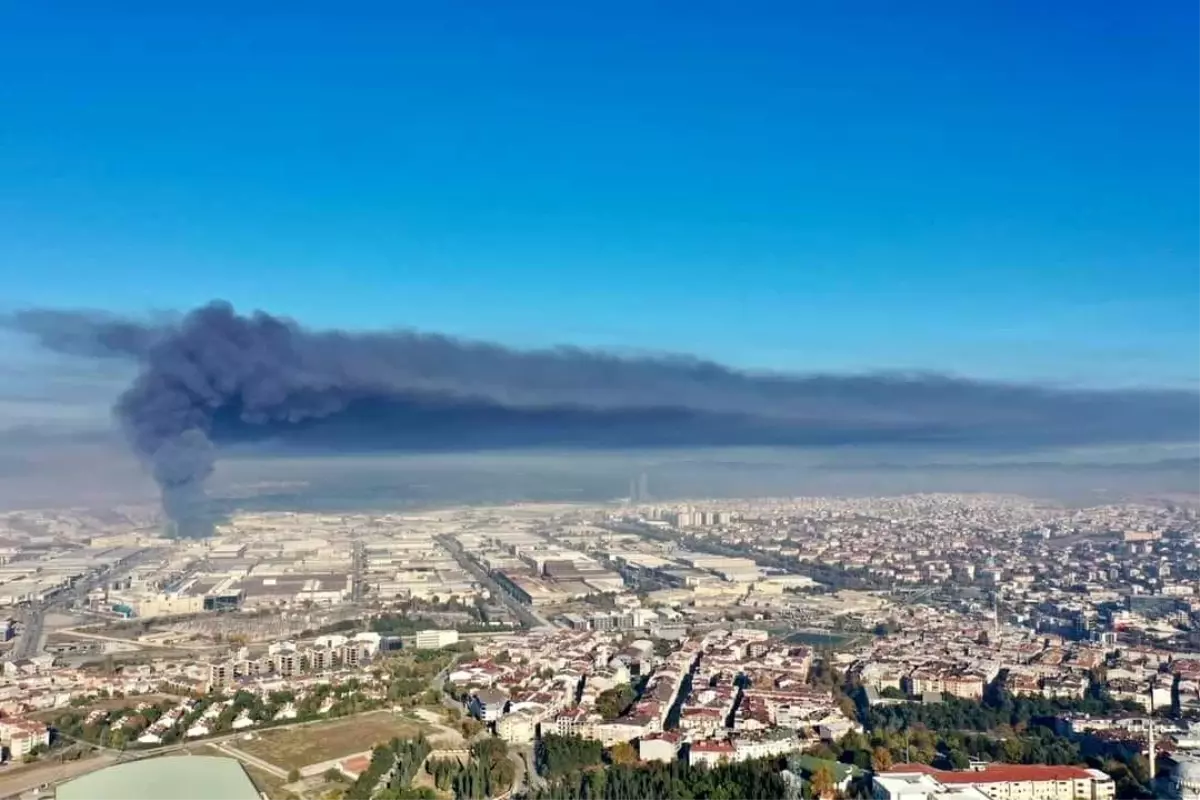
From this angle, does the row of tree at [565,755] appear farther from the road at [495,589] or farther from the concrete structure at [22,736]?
the road at [495,589]

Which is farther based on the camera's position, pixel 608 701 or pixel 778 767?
pixel 608 701

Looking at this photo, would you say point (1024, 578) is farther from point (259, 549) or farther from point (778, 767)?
point (259, 549)

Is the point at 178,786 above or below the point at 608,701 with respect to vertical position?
above

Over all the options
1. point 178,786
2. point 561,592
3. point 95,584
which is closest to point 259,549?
point 95,584

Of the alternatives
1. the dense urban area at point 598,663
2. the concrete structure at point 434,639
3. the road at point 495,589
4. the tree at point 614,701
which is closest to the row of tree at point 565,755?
the dense urban area at point 598,663

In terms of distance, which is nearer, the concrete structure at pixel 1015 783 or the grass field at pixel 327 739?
the concrete structure at pixel 1015 783

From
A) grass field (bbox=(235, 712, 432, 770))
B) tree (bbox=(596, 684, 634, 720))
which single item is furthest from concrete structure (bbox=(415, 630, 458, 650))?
grass field (bbox=(235, 712, 432, 770))
